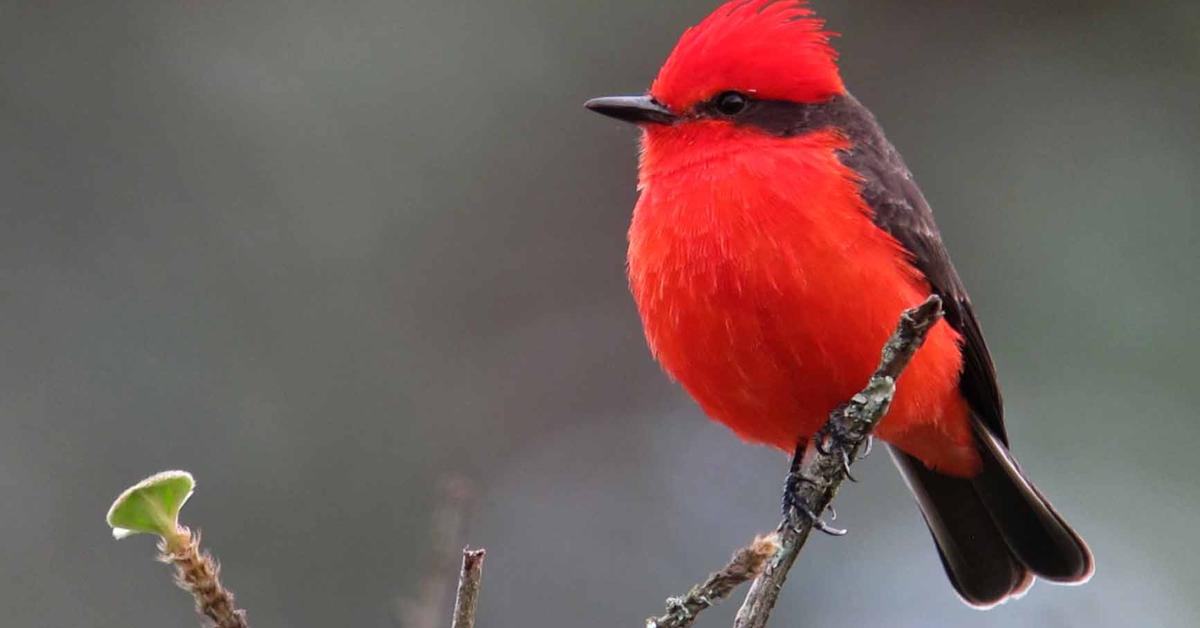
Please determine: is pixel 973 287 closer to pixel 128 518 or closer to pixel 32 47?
pixel 32 47

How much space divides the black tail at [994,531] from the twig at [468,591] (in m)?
2.98

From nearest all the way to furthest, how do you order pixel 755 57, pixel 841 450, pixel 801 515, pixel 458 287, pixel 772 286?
pixel 801 515 < pixel 841 450 < pixel 772 286 < pixel 755 57 < pixel 458 287

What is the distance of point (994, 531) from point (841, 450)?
1.85m

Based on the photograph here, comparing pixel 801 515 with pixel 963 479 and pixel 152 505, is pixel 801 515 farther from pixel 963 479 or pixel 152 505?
pixel 963 479

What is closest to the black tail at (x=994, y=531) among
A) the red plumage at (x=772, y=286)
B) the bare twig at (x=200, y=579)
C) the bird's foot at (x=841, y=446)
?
the red plumage at (x=772, y=286)

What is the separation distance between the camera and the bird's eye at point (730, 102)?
193 inches

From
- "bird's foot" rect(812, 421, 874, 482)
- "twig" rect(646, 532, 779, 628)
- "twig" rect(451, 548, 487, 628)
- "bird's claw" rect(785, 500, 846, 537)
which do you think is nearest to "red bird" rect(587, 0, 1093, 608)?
"bird's foot" rect(812, 421, 874, 482)

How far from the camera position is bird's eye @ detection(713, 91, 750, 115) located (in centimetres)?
490

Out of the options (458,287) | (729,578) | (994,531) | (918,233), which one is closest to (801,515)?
(729,578)

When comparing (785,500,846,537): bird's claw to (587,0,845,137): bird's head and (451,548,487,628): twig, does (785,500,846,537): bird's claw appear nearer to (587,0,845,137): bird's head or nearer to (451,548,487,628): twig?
(451,548,487,628): twig

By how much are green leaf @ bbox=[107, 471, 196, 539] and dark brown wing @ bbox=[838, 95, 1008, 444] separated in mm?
2684

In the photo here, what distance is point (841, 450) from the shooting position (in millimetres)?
3748

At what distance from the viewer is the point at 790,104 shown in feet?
16.2

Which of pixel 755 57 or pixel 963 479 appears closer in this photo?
pixel 755 57
